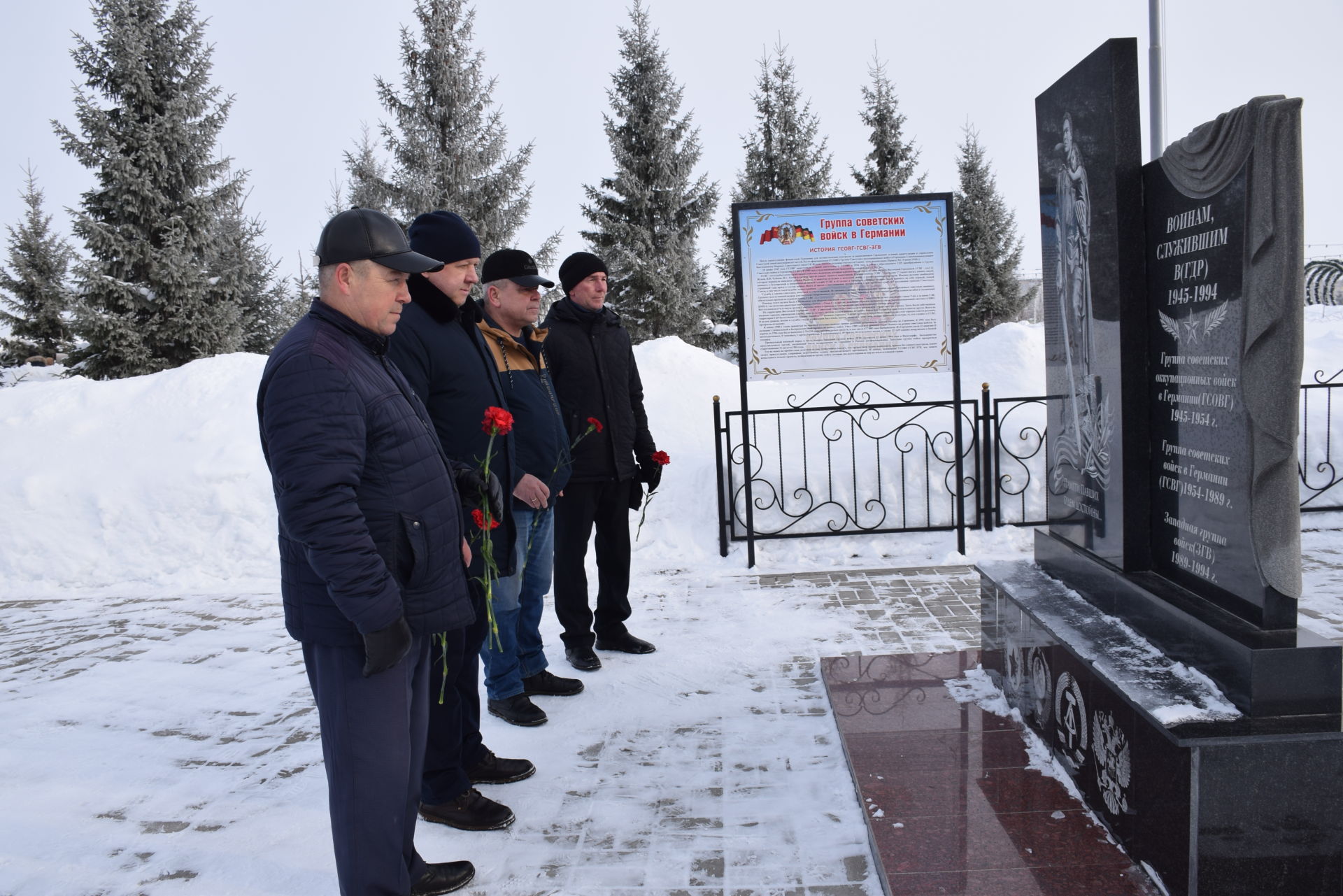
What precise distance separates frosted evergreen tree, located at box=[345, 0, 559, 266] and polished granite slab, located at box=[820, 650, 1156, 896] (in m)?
18.7

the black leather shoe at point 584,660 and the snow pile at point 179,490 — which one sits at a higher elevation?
the snow pile at point 179,490

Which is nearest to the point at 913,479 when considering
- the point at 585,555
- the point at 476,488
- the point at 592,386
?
the point at 585,555

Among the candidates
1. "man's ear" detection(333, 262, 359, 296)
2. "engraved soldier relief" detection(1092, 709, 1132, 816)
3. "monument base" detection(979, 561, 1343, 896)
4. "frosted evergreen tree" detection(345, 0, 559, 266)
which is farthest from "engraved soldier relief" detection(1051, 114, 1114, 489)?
"frosted evergreen tree" detection(345, 0, 559, 266)

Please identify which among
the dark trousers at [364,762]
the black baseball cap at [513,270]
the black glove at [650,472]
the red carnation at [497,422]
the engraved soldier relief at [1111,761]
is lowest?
the engraved soldier relief at [1111,761]

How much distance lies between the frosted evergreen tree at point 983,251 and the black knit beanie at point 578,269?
77.1 feet

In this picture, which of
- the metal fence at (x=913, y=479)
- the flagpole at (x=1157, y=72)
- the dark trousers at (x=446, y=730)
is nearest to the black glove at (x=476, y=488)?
the dark trousers at (x=446, y=730)

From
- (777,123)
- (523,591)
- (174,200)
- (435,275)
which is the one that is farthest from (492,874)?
(777,123)

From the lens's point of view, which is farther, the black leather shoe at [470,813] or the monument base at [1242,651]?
the black leather shoe at [470,813]

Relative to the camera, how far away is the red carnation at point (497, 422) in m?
3.12

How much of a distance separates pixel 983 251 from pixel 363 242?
26397mm

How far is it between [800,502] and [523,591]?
371 centimetres

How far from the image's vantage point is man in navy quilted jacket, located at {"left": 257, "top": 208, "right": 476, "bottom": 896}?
2041 mm

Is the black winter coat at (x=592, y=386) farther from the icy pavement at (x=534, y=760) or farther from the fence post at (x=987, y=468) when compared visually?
the fence post at (x=987, y=468)

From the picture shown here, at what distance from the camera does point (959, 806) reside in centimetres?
287
